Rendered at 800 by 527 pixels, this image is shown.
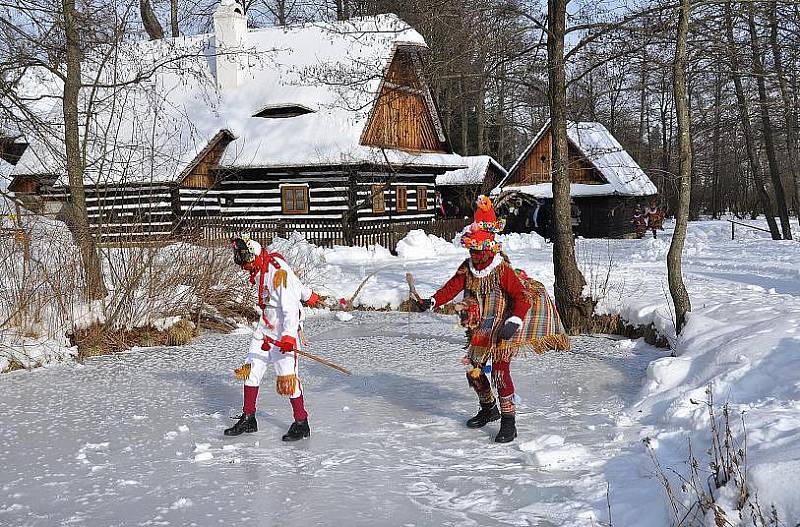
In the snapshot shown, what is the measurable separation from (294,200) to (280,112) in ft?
10.3

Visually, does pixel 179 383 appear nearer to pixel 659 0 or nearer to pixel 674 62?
pixel 674 62

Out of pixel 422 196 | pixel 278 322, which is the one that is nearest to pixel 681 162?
pixel 278 322

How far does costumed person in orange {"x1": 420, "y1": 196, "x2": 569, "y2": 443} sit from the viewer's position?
6.23 meters

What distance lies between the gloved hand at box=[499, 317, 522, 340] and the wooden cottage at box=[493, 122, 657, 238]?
2600 cm

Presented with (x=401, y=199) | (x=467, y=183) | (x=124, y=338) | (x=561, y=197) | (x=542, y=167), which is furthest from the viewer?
(x=467, y=183)

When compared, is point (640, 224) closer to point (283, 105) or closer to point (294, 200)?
point (294, 200)

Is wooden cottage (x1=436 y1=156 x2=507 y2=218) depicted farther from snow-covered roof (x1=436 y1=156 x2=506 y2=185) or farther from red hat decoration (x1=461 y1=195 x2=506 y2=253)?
red hat decoration (x1=461 y1=195 x2=506 y2=253)

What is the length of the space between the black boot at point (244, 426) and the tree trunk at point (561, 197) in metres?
5.92

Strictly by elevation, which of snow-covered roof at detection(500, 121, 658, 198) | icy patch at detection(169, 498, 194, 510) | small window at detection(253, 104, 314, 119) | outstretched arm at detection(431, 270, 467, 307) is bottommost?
icy patch at detection(169, 498, 194, 510)

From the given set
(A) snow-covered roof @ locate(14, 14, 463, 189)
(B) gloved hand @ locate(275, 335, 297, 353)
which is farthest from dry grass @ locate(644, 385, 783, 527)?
(A) snow-covered roof @ locate(14, 14, 463, 189)

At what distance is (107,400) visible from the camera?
25.7ft

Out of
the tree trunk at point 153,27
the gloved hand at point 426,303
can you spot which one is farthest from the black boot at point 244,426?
the tree trunk at point 153,27

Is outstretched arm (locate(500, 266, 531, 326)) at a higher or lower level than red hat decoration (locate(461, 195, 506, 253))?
lower

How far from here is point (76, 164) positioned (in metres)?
12.0
